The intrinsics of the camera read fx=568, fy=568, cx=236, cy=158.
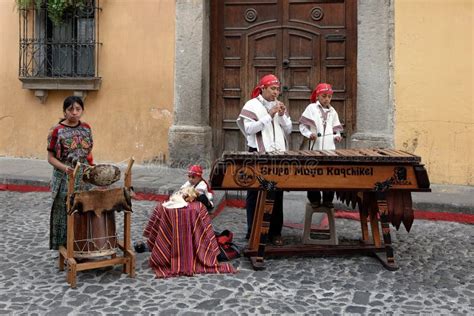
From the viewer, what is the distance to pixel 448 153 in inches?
305

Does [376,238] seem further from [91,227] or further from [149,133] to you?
[149,133]

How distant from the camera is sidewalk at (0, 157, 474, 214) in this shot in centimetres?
667

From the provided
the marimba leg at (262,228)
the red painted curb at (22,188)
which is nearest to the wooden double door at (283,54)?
the red painted curb at (22,188)

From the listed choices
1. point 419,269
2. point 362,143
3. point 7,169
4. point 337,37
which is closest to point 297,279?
point 419,269

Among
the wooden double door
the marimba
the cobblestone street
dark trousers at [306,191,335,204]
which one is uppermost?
the wooden double door

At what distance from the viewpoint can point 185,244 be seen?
454 centimetres

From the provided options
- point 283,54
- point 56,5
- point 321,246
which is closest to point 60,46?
point 56,5

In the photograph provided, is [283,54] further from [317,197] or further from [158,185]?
[317,197]

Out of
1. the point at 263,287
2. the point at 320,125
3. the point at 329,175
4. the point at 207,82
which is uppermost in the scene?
the point at 207,82

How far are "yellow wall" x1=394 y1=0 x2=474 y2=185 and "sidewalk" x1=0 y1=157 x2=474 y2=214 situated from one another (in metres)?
0.49

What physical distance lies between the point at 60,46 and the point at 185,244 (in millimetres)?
5913

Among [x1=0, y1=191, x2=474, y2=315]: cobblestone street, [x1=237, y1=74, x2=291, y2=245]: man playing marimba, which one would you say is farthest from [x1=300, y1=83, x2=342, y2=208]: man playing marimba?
[x1=0, y1=191, x2=474, y2=315]: cobblestone street

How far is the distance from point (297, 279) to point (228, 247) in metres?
0.83

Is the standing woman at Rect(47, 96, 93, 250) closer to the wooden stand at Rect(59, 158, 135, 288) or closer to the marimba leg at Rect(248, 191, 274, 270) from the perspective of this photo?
the wooden stand at Rect(59, 158, 135, 288)
